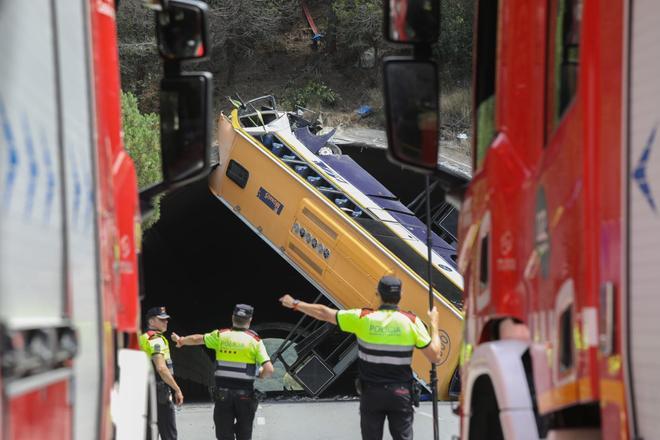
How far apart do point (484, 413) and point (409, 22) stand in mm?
1383

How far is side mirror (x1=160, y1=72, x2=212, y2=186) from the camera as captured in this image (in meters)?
4.33

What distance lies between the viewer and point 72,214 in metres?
2.85

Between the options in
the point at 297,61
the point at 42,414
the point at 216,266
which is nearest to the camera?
the point at 42,414

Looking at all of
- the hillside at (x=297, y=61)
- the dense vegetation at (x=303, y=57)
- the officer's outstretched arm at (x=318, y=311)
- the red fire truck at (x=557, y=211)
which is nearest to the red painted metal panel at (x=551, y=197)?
the red fire truck at (x=557, y=211)

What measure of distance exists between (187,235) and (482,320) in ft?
59.4

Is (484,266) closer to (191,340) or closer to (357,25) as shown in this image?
(191,340)

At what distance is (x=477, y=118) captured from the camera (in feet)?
14.8

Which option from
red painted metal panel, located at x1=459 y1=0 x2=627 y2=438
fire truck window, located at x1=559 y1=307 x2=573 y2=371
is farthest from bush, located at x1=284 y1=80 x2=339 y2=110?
fire truck window, located at x1=559 y1=307 x2=573 y2=371

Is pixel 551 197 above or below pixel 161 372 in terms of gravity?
above

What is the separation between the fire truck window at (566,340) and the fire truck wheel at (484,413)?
951 mm

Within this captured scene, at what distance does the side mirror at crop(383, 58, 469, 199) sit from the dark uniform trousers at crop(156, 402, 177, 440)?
6.91m

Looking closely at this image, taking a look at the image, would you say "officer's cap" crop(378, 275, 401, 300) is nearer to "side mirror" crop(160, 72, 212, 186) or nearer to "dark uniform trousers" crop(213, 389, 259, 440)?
"dark uniform trousers" crop(213, 389, 259, 440)

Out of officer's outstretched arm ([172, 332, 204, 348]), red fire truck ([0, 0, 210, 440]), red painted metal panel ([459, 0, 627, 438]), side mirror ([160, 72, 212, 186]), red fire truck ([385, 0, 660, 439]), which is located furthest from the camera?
officer's outstretched arm ([172, 332, 204, 348])

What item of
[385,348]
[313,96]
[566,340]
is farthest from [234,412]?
[313,96]
